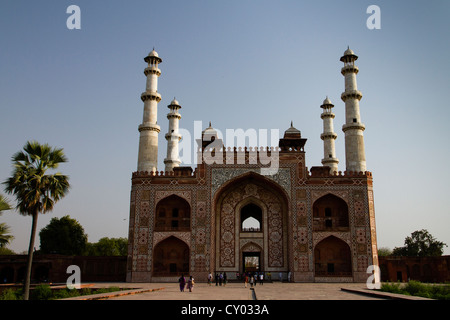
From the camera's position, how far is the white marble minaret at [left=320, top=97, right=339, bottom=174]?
38.1 meters

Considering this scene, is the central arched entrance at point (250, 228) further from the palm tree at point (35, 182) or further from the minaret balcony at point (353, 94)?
the palm tree at point (35, 182)

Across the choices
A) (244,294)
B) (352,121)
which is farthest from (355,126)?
(244,294)

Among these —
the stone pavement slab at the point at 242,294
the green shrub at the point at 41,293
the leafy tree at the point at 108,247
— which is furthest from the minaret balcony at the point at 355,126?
the leafy tree at the point at 108,247

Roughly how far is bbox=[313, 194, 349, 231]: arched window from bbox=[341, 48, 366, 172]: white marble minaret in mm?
2779

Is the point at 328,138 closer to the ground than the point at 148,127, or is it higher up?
higher up

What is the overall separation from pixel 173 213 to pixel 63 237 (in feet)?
68.0

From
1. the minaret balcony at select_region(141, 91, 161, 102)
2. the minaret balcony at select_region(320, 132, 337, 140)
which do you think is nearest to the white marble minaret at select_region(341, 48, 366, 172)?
the minaret balcony at select_region(320, 132, 337, 140)

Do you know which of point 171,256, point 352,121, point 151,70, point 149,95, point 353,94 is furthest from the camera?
point 151,70

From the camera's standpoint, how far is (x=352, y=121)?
32.4 m

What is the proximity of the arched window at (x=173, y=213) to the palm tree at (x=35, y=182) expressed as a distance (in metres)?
13.4

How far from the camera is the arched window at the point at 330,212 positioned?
30453 mm

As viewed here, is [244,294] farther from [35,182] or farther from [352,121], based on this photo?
[352,121]

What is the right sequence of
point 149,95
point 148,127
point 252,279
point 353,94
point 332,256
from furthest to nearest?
point 149,95 → point 353,94 → point 148,127 → point 332,256 → point 252,279
